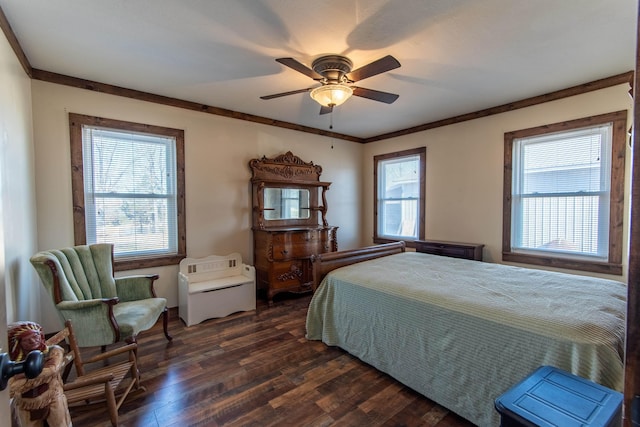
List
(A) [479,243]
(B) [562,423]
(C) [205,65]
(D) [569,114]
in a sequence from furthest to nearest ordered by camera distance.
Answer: (A) [479,243]
(D) [569,114]
(C) [205,65]
(B) [562,423]

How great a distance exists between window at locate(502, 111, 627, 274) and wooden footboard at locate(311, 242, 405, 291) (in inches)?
69.3

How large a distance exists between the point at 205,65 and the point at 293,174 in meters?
2.15

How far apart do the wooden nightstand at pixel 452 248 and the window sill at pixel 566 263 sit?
1.13 ft

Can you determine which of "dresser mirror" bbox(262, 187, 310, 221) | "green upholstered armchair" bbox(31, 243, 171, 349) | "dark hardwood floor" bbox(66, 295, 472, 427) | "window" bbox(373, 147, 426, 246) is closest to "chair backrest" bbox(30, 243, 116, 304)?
"green upholstered armchair" bbox(31, 243, 171, 349)

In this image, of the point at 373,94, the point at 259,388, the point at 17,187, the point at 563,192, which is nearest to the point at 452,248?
the point at 563,192

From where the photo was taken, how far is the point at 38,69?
2.76 metres

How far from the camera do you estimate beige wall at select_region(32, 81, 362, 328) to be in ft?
9.36

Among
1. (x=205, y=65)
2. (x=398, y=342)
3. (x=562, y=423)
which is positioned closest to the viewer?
(x=562, y=423)

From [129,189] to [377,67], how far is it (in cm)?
293

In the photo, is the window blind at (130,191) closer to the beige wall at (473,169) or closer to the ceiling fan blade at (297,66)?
the ceiling fan blade at (297,66)

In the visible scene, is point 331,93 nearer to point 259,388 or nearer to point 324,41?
point 324,41

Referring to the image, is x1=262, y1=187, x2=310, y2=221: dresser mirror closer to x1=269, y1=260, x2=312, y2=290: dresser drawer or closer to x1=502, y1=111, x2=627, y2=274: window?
x1=269, y1=260, x2=312, y2=290: dresser drawer

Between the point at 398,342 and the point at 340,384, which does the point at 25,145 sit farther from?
the point at 398,342

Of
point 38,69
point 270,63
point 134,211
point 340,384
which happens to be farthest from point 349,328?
point 38,69
